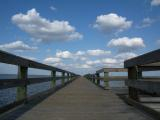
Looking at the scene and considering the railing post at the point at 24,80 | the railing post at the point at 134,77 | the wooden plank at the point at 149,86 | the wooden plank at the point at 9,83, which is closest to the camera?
the wooden plank at the point at 149,86

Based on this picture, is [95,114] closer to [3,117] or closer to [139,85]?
[139,85]

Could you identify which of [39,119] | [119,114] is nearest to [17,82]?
[39,119]

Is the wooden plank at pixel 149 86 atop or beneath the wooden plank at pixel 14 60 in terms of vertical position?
beneath

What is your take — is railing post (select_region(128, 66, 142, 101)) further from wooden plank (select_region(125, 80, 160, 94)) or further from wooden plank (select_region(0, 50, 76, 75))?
wooden plank (select_region(0, 50, 76, 75))

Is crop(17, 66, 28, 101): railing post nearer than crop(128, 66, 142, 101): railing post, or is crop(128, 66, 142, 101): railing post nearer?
crop(128, 66, 142, 101): railing post

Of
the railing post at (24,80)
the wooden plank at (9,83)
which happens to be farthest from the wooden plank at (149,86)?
the railing post at (24,80)

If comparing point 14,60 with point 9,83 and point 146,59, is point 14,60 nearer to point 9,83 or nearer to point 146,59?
point 9,83

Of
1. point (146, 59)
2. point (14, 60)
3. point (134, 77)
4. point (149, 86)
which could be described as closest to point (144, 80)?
point (134, 77)

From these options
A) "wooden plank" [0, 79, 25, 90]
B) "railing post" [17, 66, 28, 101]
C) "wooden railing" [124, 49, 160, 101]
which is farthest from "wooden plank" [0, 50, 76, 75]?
"wooden railing" [124, 49, 160, 101]

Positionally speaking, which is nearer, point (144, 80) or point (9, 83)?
point (9, 83)

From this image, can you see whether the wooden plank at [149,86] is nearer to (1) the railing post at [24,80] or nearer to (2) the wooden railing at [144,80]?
(2) the wooden railing at [144,80]

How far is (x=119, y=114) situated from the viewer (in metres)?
5.37

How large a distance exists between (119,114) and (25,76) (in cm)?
Result: 223

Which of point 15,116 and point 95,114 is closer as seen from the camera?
point 15,116
